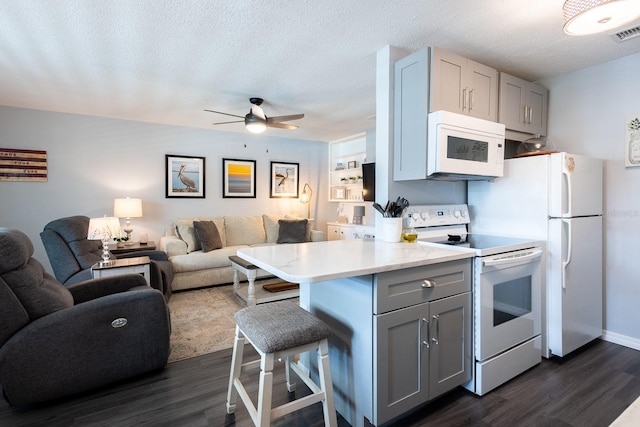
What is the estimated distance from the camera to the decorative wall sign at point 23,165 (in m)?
3.79

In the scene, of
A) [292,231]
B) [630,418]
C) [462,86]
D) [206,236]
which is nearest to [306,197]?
[292,231]

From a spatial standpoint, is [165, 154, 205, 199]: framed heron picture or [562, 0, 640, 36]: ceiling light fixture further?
[165, 154, 205, 199]: framed heron picture

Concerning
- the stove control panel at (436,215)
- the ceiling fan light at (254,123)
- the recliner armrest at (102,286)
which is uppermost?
the ceiling fan light at (254,123)

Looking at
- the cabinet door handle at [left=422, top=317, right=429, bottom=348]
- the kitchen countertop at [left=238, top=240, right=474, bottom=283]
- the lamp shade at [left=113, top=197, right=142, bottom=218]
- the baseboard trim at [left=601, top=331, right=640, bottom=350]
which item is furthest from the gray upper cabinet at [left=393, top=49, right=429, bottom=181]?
the lamp shade at [left=113, top=197, right=142, bottom=218]

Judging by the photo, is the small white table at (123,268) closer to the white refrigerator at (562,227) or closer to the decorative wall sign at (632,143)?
the white refrigerator at (562,227)

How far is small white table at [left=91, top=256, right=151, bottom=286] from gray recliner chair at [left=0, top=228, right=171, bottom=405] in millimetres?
577

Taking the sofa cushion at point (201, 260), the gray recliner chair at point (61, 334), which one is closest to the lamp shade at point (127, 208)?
the sofa cushion at point (201, 260)

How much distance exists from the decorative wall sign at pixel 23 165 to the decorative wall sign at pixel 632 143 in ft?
20.6

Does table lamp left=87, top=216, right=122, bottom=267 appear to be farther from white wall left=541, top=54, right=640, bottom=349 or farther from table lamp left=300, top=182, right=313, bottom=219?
white wall left=541, top=54, right=640, bottom=349

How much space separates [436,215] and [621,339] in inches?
72.0

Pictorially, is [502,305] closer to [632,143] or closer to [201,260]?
[632,143]

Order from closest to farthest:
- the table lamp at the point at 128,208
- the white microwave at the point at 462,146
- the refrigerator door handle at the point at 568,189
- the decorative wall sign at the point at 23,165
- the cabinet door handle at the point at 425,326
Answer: the cabinet door handle at the point at 425,326, the white microwave at the point at 462,146, the refrigerator door handle at the point at 568,189, the decorative wall sign at the point at 23,165, the table lamp at the point at 128,208

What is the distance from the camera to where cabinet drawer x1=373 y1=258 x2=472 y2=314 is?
57.0 inches

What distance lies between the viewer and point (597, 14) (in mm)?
1323
